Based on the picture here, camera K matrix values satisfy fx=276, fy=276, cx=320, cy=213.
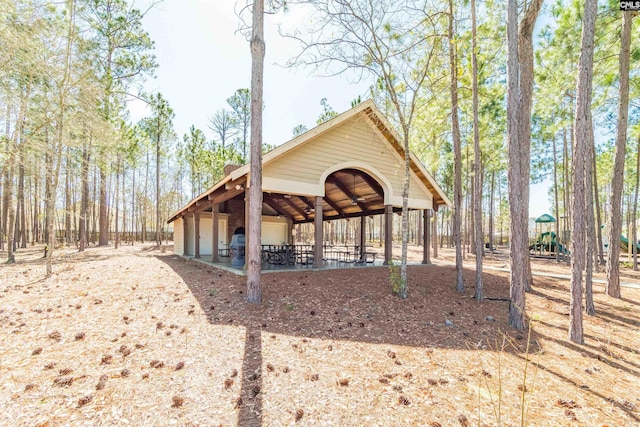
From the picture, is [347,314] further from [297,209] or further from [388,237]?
[297,209]

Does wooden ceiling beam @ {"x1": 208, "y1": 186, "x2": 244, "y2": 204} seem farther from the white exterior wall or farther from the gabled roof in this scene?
the white exterior wall

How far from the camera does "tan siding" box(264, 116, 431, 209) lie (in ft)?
26.5

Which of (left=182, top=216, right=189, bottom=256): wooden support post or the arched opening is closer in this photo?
the arched opening

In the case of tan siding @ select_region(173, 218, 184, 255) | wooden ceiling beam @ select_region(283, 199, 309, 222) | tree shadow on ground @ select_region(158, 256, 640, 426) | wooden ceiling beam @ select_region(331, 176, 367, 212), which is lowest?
tree shadow on ground @ select_region(158, 256, 640, 426)

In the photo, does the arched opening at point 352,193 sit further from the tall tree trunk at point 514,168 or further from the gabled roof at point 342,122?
the tall tree trunk at point 514,168

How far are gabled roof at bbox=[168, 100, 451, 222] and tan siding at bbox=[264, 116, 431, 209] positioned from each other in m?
0.20

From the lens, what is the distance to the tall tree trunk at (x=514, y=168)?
4.39 metres

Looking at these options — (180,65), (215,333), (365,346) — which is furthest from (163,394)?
(180,65)

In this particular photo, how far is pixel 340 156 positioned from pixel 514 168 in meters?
5.29

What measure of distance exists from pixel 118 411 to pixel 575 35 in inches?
460

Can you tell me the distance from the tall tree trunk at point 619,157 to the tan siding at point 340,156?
16.6 ft

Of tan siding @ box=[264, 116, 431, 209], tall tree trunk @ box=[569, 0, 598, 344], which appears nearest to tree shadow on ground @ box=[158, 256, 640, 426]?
tall tree trunk @ box=[569, 0, 598, 344]

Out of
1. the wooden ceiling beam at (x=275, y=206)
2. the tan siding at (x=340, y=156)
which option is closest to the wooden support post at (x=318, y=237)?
the tan siding at (x=340, y=156)

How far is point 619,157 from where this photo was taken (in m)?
6.41
